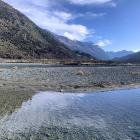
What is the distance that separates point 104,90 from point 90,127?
66.3 ft

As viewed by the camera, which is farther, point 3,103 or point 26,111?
point 3,103

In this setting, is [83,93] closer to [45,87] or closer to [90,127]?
[45,87]

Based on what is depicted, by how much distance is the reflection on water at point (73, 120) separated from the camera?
56.8 feet

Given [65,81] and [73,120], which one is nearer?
[73,120]

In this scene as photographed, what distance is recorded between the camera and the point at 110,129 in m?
18.9

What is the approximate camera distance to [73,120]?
21109 millimetres

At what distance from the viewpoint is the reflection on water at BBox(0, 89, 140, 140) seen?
17312 millimetres

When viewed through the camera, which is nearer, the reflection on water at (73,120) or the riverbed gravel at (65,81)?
the reflection on water at (73,120)

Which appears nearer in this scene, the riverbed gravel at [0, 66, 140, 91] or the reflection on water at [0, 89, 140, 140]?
the reflection on water at [0, 89, 140, 140]

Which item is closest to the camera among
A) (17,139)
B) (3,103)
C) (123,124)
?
(17,139)

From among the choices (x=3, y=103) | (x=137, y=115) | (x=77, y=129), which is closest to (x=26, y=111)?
(x=3, y=103)

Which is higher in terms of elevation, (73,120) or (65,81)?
(65,81)

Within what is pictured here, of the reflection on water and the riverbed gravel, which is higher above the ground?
the riverbed gravel

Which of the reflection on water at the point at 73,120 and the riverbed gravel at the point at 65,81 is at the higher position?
the riverbed gravel at the point at 65,81
